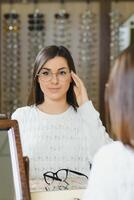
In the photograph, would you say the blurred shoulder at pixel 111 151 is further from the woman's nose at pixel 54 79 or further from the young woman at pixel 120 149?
the woman's nose at pixel 54 79

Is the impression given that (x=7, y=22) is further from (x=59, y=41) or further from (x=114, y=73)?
(x=114, y=73)

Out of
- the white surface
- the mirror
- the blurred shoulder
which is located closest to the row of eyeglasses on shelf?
the white surface

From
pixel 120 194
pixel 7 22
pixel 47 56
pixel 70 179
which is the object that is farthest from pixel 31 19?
pixel 120 194

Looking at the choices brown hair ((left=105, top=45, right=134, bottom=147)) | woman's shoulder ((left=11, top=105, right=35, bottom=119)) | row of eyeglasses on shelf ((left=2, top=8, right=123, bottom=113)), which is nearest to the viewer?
brown hair ((left=105, top=45, right=134, bottom=147))

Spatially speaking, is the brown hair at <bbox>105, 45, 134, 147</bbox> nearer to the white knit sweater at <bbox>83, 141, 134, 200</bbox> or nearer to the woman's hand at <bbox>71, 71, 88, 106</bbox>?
the white knit sweater at <bbox>83, 141, 134, 200</bbox>

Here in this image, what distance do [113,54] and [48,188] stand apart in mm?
2989

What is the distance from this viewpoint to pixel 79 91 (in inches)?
64.7

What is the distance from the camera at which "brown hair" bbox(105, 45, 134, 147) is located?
686 millimetres

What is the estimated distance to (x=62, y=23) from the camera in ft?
13.2

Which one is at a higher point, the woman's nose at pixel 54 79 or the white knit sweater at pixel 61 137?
the woman's nose at pixel 54 79

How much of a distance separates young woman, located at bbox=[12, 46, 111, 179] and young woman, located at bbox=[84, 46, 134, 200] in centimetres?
80

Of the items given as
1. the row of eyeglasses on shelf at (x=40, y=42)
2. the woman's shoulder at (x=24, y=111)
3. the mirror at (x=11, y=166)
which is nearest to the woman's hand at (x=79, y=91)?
the woman's shoulder at (x=24, y=111)

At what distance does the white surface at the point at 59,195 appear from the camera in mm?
1031

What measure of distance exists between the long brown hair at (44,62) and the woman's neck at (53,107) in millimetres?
34
